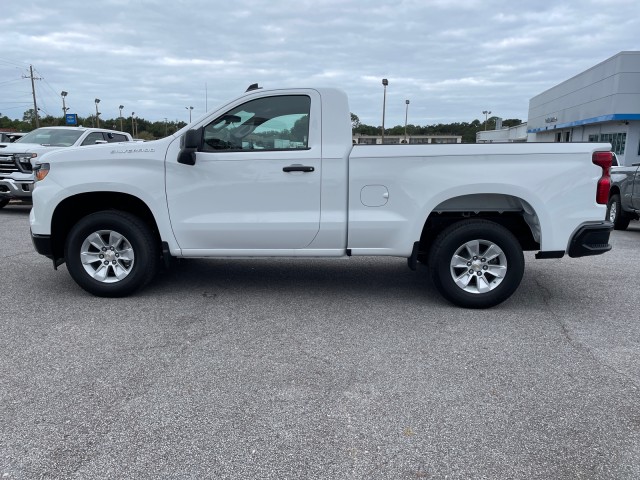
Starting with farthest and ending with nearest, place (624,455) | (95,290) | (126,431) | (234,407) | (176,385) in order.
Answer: (95,290) → (176,385) → (234,407) → (126,431) → (624,455)

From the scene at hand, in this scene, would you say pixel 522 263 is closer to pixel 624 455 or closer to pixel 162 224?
pixel 624 455

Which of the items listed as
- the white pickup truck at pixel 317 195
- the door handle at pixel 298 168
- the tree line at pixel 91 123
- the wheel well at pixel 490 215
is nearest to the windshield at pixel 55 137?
the white pickup truck at pixel 317 195

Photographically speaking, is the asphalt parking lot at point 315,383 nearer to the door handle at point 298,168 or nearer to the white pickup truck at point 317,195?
the white pickup truck at point 317,195

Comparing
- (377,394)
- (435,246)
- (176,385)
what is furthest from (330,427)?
(435,246)

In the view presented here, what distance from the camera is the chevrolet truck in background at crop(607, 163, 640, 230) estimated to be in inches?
410

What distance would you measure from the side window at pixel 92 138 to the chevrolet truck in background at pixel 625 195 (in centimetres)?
1128

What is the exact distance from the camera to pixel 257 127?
17.5 ft

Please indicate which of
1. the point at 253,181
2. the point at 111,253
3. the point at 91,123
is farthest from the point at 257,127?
the point at 91,123

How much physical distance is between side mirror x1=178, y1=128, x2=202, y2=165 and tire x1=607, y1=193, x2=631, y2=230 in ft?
30.6

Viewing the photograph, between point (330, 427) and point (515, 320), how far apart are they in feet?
8.74

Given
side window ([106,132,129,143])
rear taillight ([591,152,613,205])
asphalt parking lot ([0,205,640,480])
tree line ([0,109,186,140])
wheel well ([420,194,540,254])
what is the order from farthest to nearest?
tree line ([0,109,186,140]), side window ([106,132,129,143]), wheel well ([420,194,540,254]), rear taillight ([591,152,613,205]), asphalt parking lot ([0,205,640,480])

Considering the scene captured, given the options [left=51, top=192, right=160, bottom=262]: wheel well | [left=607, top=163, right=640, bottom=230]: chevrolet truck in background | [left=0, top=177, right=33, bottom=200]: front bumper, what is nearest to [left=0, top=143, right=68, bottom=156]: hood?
[left=0, top=177, right=33, bottom=200]: front bumper

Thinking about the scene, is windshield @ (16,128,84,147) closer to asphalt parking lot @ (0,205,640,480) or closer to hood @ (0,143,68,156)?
hood @ (0,143,68,156)

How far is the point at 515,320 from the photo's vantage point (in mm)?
5090
